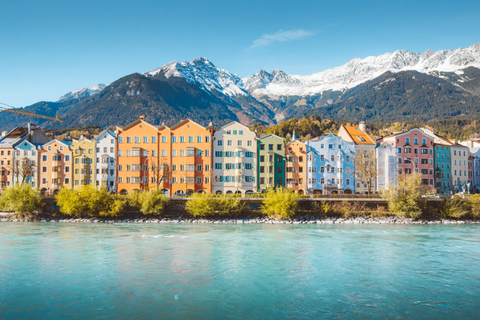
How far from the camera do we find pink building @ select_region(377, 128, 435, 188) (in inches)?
3693

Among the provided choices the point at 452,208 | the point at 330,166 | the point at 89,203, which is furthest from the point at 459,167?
the point at 89,203

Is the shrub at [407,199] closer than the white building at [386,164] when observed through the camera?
Yes

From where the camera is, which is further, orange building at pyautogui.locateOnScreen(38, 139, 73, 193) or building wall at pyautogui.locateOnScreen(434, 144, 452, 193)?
building wall at pyautogui.locateOnScreen(434, 144, 452, 193)

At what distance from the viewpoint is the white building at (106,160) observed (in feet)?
294

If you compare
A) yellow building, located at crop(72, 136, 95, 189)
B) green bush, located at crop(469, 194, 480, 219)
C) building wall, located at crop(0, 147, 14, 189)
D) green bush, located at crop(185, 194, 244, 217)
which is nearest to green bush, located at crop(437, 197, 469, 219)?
green bush, located at crop(469, 194, 480, 219)

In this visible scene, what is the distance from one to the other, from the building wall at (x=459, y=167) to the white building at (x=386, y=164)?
63.0ft

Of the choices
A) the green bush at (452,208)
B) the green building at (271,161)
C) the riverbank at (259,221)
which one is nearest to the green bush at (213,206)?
the riverbank at (259,221)

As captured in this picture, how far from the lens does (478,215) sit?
68.0 m

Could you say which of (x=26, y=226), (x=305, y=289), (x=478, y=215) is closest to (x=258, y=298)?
(x=305, y=289)

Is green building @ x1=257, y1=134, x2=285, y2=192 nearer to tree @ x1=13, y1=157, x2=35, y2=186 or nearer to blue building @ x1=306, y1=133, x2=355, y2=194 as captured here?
blue building @ x1=306, y1=133, x2=355, y2=194

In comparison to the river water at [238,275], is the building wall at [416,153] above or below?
above

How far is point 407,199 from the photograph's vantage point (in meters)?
66.5

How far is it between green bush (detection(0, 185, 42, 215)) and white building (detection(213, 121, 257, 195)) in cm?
3457

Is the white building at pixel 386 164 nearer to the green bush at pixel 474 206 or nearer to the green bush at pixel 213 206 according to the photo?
the green bush at pixel 474 206
